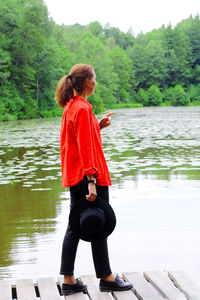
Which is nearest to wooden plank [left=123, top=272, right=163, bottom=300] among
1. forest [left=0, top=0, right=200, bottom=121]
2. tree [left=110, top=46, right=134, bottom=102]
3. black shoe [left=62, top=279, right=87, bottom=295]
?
black shoe [left=62, top=279, right=87, bottom=295]

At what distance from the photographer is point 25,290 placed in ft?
12.2

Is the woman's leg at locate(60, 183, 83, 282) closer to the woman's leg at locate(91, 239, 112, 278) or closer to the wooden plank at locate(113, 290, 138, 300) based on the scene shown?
the woman's leg at locate(91, 239, 112, 278)

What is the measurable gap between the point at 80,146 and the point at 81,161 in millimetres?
106

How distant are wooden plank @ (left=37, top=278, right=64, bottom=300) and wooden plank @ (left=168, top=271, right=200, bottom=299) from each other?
883mm

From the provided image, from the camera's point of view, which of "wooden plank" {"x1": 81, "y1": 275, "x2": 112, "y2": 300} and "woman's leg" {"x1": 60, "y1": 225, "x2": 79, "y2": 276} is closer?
"wooden plank" {"x1": 81, "y1": 275, "x2": 112, "y2": 300}

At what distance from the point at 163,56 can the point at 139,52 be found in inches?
254

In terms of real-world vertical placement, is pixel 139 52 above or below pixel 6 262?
above

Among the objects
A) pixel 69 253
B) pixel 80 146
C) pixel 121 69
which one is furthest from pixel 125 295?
pixel 121 69

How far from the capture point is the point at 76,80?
3.73m

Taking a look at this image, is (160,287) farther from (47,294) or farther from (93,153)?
(93,153)

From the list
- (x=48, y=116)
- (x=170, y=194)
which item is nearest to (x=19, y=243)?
(x=170, y=194)

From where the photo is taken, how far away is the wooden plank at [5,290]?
356 centimetres

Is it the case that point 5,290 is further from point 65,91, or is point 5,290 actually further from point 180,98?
point 180,98

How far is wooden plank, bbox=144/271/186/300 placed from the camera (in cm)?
354
